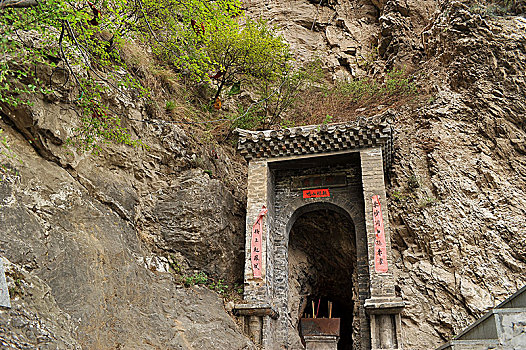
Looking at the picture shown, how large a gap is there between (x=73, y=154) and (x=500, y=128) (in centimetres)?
1350

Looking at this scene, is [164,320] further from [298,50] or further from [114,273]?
[298,50]

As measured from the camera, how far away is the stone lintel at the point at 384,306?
1038 centimetres

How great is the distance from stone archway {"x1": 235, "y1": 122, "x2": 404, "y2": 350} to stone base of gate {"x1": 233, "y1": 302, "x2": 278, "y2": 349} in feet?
0.09

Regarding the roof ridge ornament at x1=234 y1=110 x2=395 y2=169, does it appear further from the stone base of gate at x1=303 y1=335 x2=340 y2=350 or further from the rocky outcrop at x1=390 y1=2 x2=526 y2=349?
the stone base of gate at x1=303 y1=335 x2=340 y2=350

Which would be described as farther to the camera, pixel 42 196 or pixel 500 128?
pixel 500 128

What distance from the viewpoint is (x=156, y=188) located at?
11.9 m

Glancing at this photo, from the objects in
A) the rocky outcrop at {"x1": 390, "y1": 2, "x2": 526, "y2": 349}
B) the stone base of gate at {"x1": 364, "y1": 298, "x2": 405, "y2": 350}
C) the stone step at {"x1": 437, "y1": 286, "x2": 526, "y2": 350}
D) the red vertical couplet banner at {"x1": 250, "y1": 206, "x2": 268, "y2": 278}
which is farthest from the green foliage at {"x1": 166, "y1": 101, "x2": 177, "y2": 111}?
the stone step at {"x1": 437, "y1": 286, "x2": 526, "y2": 350}

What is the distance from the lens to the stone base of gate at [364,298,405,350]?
34.1 ft

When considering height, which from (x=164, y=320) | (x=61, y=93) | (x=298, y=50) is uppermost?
(x=298, y=50)

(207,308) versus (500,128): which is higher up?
(500,128)

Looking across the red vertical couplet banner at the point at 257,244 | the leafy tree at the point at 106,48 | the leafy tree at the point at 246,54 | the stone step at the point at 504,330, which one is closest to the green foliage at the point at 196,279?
the red vertical couplet banner at the point at 257,244

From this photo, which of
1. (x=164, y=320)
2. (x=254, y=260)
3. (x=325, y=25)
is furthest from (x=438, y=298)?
(x=325, y=25)

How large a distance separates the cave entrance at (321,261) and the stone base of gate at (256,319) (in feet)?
9.31

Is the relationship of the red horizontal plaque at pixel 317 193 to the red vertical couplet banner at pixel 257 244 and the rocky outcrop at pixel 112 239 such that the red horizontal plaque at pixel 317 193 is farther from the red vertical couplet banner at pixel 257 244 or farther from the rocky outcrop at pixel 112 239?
the rocky outcrop at pixel 112 239
